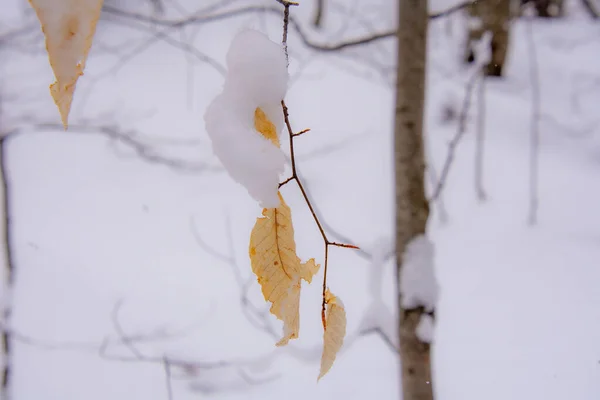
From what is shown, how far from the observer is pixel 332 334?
383 mm

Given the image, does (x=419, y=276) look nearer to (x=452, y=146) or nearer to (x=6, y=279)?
(x=452, y=146)

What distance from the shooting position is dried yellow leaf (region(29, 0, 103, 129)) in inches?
9.6

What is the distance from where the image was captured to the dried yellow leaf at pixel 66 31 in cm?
24

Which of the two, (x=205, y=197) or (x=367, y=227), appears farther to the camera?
(x=205, y=197)

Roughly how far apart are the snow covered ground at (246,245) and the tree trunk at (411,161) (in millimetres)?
515

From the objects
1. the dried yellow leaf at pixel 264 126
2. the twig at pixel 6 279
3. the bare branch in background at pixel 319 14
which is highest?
the bare branch in background at pixel 319 14

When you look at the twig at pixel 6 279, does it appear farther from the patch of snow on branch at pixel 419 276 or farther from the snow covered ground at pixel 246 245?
the patch of snow on branch at pixel 419 276

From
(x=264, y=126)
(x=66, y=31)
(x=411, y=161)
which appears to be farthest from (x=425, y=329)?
(x=66, y=31)

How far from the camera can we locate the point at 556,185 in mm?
2779

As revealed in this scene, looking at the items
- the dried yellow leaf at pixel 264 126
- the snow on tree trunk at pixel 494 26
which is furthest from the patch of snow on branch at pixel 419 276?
the snow on tree trunk at pixel 494 26

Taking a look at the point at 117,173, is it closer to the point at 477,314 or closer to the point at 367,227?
the point at 367,227

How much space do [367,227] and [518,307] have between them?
2.74ft

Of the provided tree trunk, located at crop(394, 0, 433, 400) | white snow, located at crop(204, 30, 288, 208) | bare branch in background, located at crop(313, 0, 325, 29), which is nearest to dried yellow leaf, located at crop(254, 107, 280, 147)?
white snow, located at crop(204, 30, 288, 208)

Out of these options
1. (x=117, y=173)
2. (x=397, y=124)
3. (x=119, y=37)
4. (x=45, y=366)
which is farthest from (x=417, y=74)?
(x=119, y=37)
